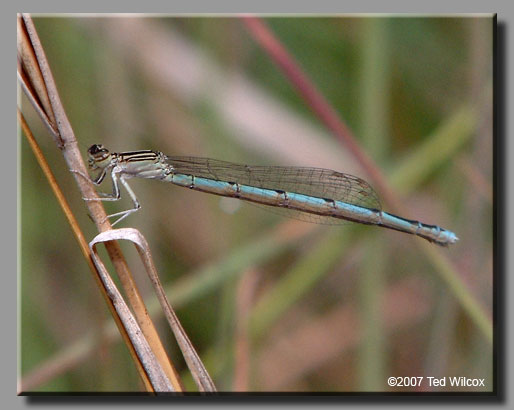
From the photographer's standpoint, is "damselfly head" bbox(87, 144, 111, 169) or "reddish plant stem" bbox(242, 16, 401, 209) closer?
"damselfly head" bbox(87, 144, 111, 169)

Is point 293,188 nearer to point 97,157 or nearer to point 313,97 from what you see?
point 313,97

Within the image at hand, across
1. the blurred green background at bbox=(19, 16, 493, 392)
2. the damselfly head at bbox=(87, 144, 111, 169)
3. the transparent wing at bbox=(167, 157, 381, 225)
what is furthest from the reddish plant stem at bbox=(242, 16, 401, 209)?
the damselfly head at bbox=(87, 144, 111, 169)

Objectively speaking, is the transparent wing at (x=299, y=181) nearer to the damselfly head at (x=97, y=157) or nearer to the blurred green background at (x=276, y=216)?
the blurred green background at (x=276, y=216)

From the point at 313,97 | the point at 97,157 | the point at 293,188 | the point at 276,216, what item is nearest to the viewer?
the point at 97,157

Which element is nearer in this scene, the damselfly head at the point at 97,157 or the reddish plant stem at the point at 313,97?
the damselfly head at the point at 97,157

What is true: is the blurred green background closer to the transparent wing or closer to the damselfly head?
the transparent wing

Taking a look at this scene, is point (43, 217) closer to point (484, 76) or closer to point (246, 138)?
point (246, 138)

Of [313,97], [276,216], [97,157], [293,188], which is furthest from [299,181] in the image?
[97,157]

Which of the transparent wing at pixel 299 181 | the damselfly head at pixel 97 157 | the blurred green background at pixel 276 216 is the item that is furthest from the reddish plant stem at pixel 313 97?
the damselfly head at pixel 97 157
